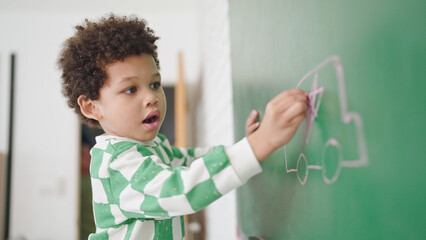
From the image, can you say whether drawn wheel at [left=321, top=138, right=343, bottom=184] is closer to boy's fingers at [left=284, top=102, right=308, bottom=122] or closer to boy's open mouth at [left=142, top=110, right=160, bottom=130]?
boy's fingers at [left=284, top=102, right=308, bottom=122]

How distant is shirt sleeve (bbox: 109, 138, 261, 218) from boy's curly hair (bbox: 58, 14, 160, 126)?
0.28 m

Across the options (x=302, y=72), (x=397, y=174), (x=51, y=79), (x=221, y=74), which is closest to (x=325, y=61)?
(x=302, y=72)

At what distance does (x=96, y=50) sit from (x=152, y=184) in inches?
16.5

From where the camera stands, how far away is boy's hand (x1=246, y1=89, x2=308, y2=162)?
0.54 m

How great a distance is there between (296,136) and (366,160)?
0.72ft

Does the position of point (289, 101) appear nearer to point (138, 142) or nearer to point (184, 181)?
point (184, 181)

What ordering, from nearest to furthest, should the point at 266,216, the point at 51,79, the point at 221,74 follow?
1. the point at 266,216
2. the point at 221,74
3. the point at 51,79

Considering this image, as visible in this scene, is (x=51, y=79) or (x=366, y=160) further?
(x=51, y=79)

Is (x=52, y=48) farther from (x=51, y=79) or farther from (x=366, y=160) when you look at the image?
(x=366, y=160)

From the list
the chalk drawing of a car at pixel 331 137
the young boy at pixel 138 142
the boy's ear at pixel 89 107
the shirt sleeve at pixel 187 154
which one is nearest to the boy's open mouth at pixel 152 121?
the young boy at pixel 138 142

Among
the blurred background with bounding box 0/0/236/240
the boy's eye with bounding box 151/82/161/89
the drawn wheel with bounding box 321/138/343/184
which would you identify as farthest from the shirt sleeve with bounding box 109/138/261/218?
the blurred background with bounding box 0/0/236/240

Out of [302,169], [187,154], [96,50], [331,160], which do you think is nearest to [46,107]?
[187,154]

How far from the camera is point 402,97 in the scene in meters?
0.34

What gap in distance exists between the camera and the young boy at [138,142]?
1.96 ft
